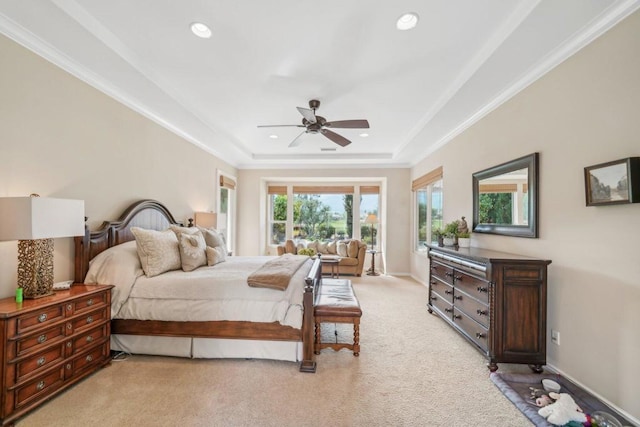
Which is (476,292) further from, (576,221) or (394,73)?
(394,73)

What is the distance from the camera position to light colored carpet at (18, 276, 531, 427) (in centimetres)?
190

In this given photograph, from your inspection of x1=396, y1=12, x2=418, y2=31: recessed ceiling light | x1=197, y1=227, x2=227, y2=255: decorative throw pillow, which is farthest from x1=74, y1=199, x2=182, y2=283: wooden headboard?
x1=396, y1=12, x2=418, y2=31: recessed ceiling light

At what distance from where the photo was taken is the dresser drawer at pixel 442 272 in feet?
11.0

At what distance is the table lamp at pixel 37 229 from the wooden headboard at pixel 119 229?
465mm

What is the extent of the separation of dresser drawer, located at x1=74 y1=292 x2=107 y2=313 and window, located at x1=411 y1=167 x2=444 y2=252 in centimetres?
480

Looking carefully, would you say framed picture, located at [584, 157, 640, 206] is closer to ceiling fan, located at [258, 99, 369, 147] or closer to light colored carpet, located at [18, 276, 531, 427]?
light colored carpet, located at [18, 276, 531, 427]

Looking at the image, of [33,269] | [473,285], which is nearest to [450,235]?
[473,285]

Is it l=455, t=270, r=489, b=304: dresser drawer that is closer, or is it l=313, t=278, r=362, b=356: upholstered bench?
l=455, t=270, r=489, b=304: dresser drawer

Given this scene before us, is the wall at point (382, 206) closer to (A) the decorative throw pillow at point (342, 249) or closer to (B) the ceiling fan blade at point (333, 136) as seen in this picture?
(A) the decorative throw pillow at point (342, 249)

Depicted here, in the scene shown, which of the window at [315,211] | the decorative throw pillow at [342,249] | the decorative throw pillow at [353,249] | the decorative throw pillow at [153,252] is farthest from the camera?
the window at [315,211]

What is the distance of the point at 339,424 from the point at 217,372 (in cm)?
118

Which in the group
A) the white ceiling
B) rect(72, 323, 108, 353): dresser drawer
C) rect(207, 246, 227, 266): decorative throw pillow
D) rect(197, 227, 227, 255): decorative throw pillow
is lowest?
rect(72, 323, 108, 353): dresser drawer

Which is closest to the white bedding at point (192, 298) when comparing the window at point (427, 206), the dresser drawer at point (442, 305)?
the dresser drawer at point (442, 305)

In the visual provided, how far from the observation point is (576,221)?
2260mm
